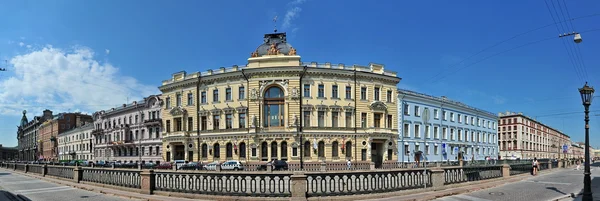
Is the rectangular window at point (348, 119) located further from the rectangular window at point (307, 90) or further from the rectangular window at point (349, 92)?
the rectangular window at point (307, 90)

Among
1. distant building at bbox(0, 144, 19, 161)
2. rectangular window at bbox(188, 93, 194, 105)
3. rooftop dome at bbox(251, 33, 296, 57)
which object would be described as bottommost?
distant building at bbox(0, 144, 19, 161)

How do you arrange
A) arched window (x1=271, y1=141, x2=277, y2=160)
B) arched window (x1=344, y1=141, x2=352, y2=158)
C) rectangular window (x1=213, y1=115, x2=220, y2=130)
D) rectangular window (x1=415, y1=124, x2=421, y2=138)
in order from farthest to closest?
rectangular window (x1=415, y1=124, x2=421, y2=138) < rectangular window (x1=213, y1=115, x2=220, y2=130) < arched window (x1=344, y1=141, x2=352, y2=158) < arched window (x1=271, y1=141, x2=277, y2=160)

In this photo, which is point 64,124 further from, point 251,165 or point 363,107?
point 363,107

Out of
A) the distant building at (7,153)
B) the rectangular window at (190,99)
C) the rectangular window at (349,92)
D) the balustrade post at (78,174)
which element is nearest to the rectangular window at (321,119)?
the rectangular window at (349,92)

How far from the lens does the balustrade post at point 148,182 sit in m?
13.4

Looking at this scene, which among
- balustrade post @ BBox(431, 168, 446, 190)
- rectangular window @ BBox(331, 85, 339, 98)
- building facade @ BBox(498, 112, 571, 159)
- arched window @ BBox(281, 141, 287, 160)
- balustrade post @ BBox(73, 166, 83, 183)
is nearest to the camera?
balustrade post @ BBox(431, 168, 446, 190)

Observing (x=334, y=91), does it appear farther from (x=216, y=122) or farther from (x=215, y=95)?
(x=216, y=122)

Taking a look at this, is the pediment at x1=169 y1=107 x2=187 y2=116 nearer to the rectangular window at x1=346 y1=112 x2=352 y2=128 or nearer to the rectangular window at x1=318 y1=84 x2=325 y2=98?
the rectangular window at x1=318 y1=84 x2=325 y2=98

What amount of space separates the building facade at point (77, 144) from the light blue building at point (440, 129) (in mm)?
64742

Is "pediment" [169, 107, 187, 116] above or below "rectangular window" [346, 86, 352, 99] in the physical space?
below

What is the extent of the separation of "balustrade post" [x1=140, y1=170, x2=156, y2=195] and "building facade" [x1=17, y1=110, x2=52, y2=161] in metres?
127

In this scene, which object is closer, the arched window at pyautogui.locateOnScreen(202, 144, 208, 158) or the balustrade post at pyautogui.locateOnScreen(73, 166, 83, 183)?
the balustrade post at pyautogui.locateOnScreen(73, 166, 83, 183)

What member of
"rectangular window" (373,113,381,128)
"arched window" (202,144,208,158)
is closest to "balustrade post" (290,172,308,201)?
"rectangular window" (373,113,381,128)

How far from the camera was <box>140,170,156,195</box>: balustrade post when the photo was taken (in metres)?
13.4
